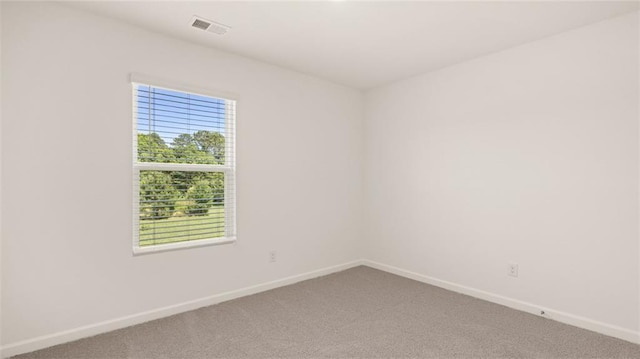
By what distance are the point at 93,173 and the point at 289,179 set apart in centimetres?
178

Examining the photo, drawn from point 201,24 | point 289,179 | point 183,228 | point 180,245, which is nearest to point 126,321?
point 180,245

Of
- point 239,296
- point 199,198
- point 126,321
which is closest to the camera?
point 126,321

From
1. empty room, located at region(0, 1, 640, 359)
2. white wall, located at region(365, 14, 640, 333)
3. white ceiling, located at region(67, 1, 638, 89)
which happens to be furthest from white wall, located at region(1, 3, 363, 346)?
white wall, located at region(365, 14, 640, 333)

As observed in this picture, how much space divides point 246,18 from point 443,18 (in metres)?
1.46

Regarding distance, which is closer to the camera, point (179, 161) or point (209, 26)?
point (209, 26)

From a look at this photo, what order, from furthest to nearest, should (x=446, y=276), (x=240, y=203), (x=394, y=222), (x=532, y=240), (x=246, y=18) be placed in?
1. (x=394, y=222)
2. (x=446, y=276)
3. (x=240, y=203)
4. (x=532, y=240)
5. (x=246, y=18)

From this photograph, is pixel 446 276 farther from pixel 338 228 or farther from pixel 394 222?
pixel 338 228

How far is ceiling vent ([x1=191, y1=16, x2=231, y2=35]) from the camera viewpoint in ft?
8.23

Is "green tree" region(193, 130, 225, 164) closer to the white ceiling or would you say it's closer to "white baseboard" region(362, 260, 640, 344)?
the white ceiling

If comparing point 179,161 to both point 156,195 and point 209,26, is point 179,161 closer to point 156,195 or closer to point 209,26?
point 156,195

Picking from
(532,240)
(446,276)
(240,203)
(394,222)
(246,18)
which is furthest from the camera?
(394,222)

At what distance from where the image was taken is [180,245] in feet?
9.41

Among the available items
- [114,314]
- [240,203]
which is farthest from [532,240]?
[114,314]

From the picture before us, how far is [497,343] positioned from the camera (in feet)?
7.67
